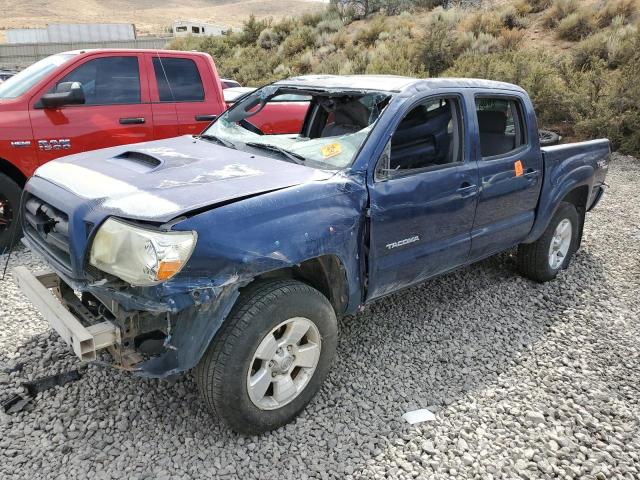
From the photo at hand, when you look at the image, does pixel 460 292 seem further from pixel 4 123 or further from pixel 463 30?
pixel 463 30

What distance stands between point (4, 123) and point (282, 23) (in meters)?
21.6

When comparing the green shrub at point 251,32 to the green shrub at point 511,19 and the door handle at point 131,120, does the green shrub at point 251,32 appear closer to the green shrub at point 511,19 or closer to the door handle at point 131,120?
the green shrub at point 511,19

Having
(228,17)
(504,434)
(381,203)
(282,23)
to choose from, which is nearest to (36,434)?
(381,203)

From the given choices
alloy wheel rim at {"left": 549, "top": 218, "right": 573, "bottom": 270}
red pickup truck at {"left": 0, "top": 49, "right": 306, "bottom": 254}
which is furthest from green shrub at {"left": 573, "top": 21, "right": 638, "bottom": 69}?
red pickup truck at {"left": 0, "top": 49, "right": 306, "bottom": 254}

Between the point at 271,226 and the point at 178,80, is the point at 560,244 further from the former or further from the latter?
the point at 178,80

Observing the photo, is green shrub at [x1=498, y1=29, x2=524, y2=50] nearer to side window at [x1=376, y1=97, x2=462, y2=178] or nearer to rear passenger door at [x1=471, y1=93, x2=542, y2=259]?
rear passenger door at [x1=471, y1=93, x2=542, y2=259]

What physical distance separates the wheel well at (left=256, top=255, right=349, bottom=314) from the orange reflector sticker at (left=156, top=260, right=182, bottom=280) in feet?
2.44

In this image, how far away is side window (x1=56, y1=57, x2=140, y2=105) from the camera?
543cm

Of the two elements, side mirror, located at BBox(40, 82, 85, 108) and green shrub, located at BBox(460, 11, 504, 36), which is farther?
green shrub, located at BBox(460, 11, 504, 36)

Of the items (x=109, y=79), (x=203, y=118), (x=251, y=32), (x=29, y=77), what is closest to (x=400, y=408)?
(x=203, y=118)

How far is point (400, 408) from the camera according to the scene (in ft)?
10.3

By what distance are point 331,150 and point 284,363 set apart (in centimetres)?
133

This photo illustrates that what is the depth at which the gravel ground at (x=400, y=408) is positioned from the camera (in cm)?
269

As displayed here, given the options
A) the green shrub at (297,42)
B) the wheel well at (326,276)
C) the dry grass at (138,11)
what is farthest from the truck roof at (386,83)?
the dry grass at (138,11)
